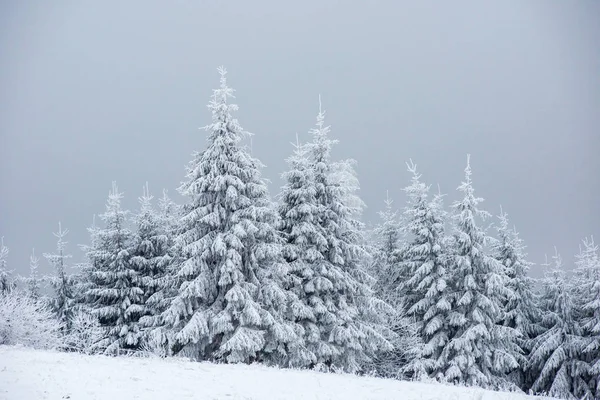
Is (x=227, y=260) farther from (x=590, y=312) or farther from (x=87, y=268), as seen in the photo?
(x=590, y=312)

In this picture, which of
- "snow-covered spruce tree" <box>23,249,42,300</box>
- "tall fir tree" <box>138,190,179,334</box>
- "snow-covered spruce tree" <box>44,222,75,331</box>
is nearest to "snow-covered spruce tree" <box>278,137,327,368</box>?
"tall fir tree" <box>138,190,179,334</box>

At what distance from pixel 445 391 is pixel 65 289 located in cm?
3060

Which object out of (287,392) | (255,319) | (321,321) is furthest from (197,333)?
(287,392)

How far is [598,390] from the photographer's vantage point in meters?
28.5

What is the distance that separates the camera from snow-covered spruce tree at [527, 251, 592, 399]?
3044 cm

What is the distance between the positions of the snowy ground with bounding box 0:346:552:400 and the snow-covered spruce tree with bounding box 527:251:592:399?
72.4 ft

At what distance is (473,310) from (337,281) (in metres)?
8.65

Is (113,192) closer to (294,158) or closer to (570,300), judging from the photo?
(294,158)

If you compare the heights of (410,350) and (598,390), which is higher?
(410,350)

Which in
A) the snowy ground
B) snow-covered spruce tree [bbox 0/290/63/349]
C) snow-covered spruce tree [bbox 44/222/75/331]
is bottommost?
the snowy ground

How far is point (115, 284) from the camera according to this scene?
28.8 meters

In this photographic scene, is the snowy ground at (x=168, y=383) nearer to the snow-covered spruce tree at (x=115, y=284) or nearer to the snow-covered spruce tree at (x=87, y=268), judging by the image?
the snow-covered spruce tree at (x=115, y=284)

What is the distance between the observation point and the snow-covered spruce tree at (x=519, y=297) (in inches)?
1318

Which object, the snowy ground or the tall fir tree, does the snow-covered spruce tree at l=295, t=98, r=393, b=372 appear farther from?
the snowy ground
